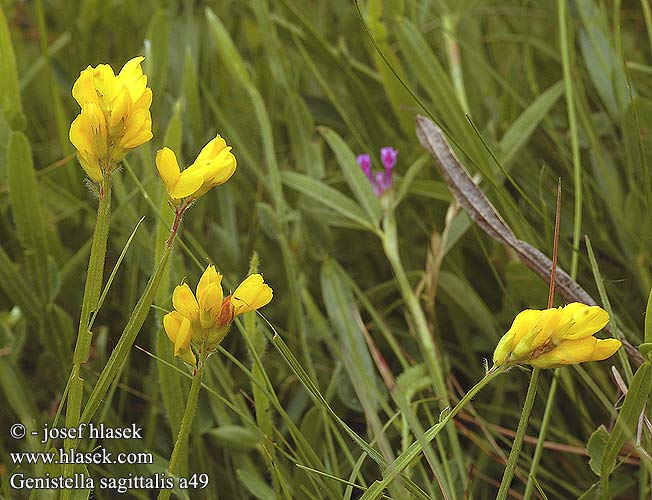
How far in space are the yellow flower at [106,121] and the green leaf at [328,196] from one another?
0.43m

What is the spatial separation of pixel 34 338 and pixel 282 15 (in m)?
0.56

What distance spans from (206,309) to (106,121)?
0.42 ft

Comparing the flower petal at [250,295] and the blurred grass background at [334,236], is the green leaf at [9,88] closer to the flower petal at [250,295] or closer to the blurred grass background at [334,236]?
the blurred grass background at [334,236]

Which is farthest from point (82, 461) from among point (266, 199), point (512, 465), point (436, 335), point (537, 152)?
point (537, 152)

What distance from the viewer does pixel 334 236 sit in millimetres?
1040

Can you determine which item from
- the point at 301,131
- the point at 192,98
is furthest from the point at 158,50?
the point at 301,131

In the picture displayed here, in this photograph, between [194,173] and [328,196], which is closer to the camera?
[194,173]

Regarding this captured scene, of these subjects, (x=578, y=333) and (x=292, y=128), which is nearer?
(x=578, y=333)

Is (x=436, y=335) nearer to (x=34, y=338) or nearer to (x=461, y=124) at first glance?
(x=461, y=124)

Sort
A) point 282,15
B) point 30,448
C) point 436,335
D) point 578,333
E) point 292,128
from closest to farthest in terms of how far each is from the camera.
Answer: point 578,333
point 30,448
point 436,335
point 292,128
point 282,15

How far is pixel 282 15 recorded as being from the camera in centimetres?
118

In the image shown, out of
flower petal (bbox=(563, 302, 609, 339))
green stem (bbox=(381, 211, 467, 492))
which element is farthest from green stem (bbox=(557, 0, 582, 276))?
flower petal (bbox=(563, 302, 609, 339))

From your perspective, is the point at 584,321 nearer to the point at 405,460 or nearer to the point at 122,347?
the point at 405,460

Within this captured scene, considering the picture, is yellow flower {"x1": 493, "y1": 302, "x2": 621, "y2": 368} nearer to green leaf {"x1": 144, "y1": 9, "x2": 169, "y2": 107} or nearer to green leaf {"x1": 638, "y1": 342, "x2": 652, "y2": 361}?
green leaf {"x1": 638, "y1": 342, "x2": 652, "y2": 361}
